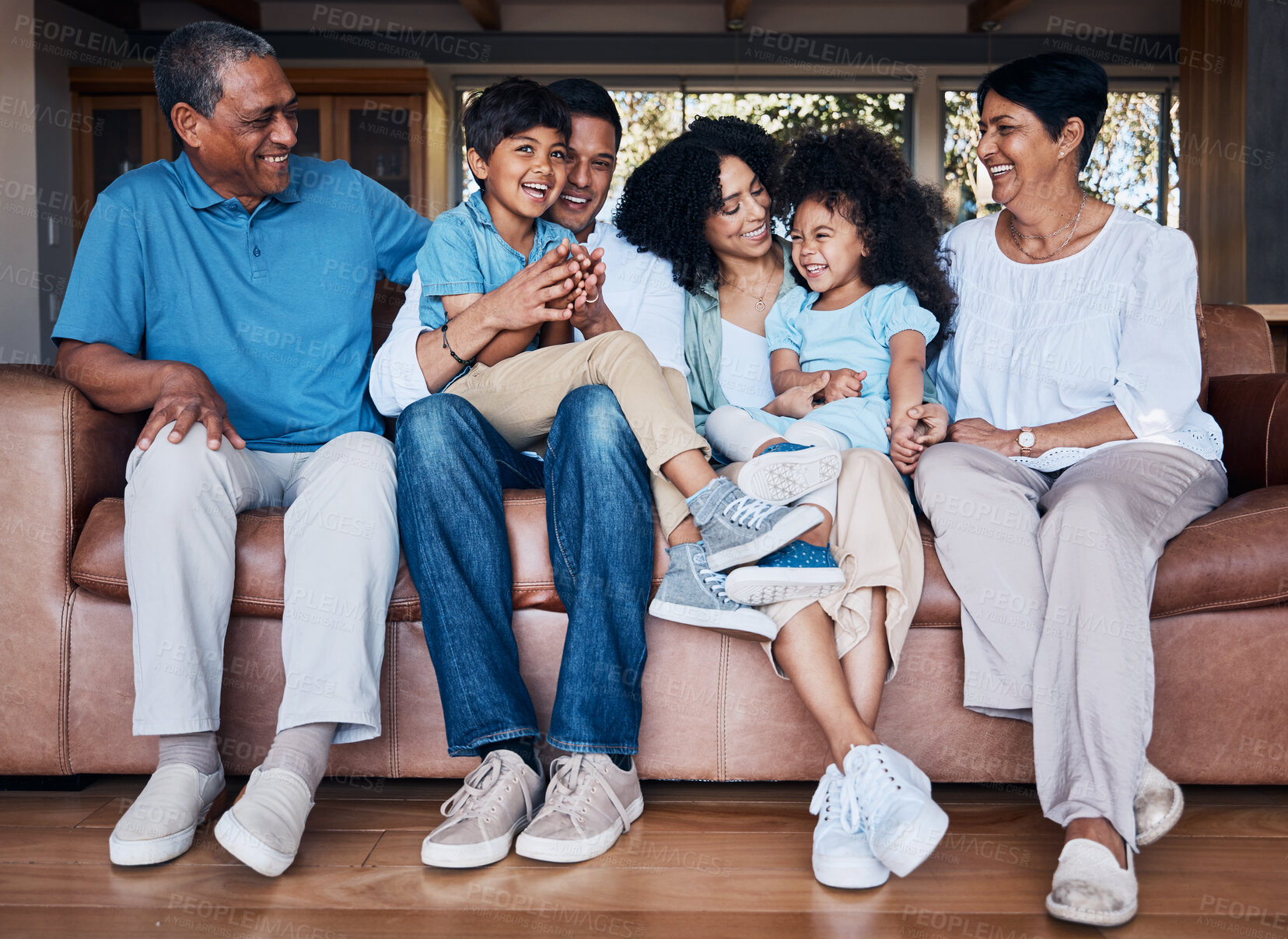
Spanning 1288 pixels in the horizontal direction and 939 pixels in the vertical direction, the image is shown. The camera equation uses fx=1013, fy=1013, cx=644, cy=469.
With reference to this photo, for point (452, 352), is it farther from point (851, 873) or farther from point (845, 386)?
point (851, 873)

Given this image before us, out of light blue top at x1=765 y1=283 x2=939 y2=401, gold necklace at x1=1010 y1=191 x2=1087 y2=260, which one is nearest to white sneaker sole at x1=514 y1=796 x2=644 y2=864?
light blue top at x1=765 y1=283 x2=939 y2=401

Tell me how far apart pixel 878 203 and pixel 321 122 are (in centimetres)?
437

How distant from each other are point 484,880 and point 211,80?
148cm

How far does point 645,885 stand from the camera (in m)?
1.31

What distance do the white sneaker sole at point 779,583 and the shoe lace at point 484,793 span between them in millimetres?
411

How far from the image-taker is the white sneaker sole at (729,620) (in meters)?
1.43

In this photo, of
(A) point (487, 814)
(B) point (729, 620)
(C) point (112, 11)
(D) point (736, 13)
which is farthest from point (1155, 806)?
(C) point (112, 11)

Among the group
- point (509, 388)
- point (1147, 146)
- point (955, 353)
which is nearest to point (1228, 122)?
point (1147, 146)

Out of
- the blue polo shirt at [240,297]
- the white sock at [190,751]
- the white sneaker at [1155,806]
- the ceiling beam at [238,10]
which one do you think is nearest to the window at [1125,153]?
the ceiling beam at [238,10]

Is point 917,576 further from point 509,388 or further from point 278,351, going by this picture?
point 278,351

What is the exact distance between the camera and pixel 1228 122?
4.79m

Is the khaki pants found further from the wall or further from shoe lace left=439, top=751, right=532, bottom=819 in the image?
the wall

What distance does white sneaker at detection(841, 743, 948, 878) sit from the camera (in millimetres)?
1249

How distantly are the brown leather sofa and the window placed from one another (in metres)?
5.19
